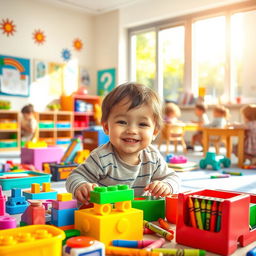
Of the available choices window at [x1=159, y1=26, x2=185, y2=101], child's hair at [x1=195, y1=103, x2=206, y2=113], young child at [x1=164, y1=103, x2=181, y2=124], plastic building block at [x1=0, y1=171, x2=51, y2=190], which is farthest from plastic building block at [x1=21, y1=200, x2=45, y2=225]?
window at [x1=159, y1=26, x2=185, y2=101]

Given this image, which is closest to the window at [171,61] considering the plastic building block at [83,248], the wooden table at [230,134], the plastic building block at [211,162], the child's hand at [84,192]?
the wooden table at [230,134]

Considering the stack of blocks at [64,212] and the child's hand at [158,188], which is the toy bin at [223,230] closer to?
the child's hand at [158,188]

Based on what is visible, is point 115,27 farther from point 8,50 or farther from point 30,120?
point 30,120

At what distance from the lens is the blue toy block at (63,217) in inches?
34.6

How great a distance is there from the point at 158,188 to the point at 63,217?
0.28 meters

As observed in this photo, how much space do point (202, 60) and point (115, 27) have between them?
1632 millimetres

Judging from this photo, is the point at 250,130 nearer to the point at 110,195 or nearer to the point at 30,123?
the point at 30,123

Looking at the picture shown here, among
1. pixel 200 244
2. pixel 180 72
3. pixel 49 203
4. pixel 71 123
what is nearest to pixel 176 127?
pixel 180 72

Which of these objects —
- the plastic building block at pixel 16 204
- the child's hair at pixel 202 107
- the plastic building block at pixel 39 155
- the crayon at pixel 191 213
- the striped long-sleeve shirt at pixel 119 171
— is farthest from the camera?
the child's hair at pixel 202 107

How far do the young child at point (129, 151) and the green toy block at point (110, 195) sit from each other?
0.17 meters

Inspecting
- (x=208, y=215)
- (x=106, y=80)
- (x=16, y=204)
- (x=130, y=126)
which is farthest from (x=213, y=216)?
(x=106, y=80)

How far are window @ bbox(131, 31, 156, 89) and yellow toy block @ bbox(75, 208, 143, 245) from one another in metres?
5.01

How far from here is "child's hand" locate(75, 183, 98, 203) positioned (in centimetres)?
92

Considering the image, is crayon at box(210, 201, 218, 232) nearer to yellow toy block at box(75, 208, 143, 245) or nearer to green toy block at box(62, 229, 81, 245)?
yellow toy block at box(75, 208, 143, 245)
